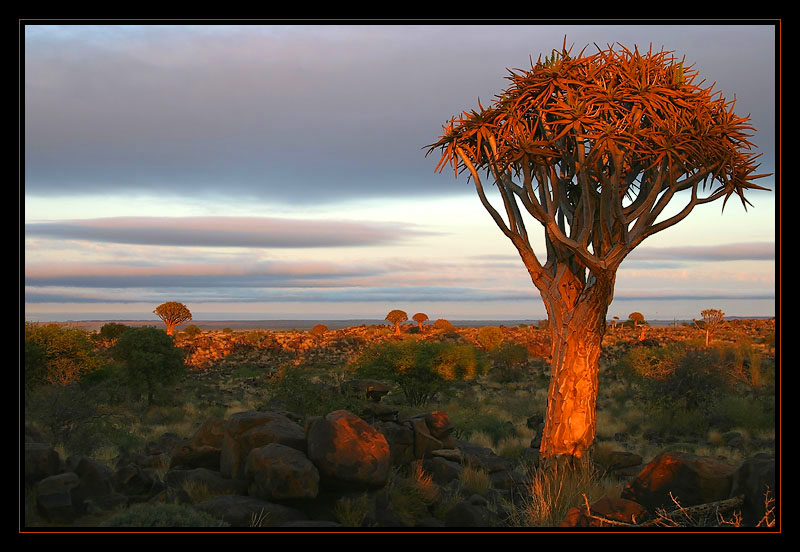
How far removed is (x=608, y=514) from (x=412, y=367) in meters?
16.5

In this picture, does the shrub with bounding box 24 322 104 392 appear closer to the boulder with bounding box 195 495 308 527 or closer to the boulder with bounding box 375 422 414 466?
the boulder with bounding box 375 422 414 466

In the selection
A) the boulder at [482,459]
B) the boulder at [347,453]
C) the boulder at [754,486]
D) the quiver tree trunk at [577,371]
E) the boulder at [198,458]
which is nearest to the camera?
the boulder at [754,486]

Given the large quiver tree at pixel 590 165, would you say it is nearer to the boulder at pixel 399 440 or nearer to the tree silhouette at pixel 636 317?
the boulder at pixel 399 440

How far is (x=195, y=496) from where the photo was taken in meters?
9.17

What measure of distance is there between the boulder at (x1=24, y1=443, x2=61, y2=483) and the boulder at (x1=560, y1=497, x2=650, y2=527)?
7.27 m

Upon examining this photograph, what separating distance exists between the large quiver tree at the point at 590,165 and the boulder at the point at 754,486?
290 cm

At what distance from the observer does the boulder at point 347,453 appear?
357 inches

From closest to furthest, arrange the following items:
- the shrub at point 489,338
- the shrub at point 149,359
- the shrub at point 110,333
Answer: the shrub at point 149,359 < the shrub at point 110,333 < the shrub at point 489,338

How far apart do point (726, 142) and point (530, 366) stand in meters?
29.0

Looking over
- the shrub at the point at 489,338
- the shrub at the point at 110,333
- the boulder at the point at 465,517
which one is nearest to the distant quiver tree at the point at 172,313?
the shrub at the point at 110,333

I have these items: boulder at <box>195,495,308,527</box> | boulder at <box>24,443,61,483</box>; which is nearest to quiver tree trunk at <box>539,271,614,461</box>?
boulder at <box>195,495,308,527</box>

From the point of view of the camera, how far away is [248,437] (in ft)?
32.7

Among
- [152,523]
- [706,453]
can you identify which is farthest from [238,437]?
[706,453]

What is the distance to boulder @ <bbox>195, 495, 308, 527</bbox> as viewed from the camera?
8070 millimetres
